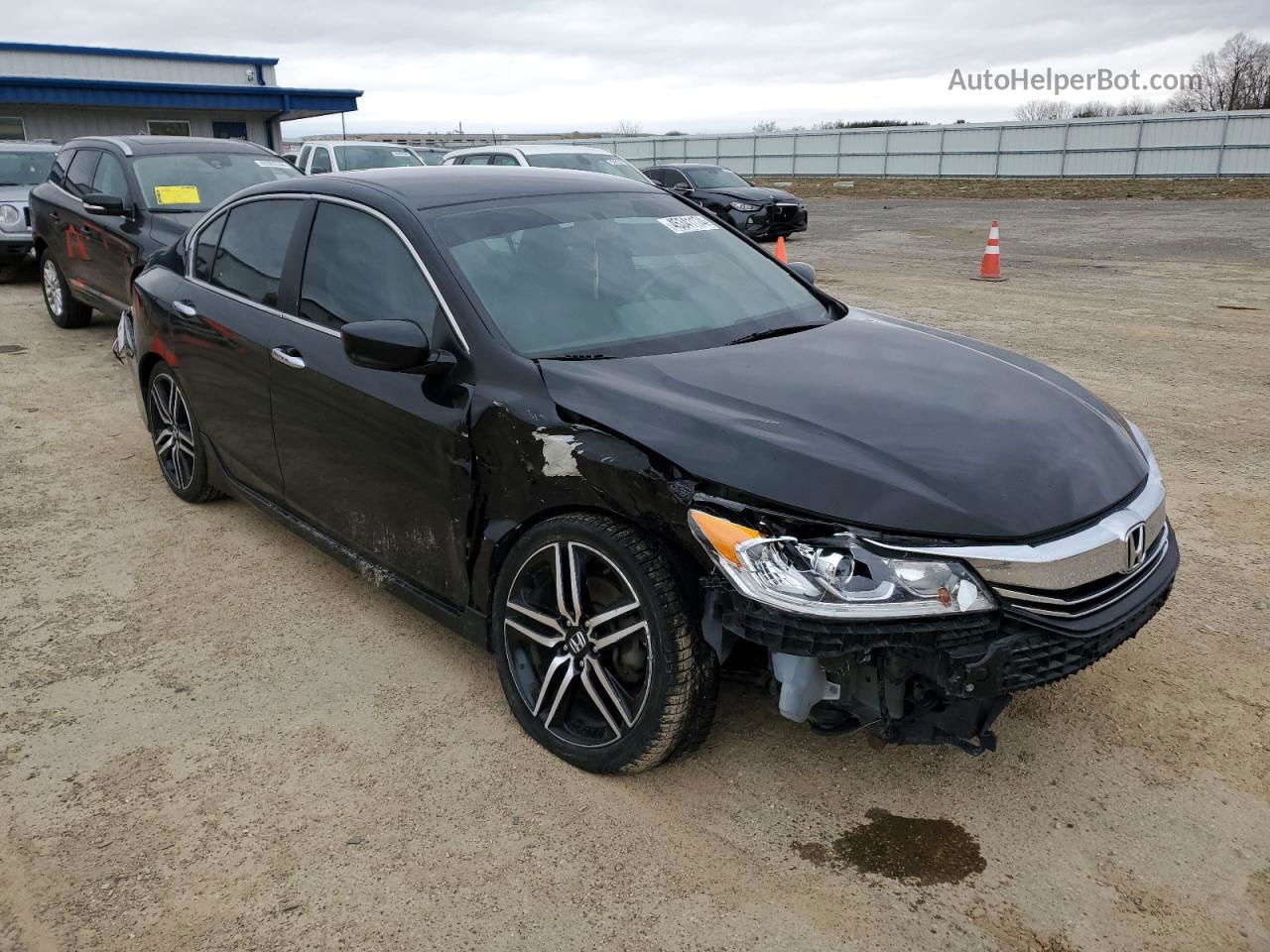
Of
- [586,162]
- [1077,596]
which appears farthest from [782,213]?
[1077,596]

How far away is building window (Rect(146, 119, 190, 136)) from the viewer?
2922cm

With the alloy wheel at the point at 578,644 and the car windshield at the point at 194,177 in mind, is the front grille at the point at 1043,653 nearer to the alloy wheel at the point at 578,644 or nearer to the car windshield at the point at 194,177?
the alloy wheel at the point at 578,644

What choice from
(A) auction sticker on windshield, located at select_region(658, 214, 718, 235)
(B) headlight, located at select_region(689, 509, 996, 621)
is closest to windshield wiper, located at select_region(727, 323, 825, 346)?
(A) auction sticker on windshield, located at select_region(658, 214, 718, 235)

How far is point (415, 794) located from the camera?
2873 millimetres

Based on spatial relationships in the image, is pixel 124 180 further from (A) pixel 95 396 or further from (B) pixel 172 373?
(B) pixel 172 373

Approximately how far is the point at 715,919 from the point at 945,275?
12307mm

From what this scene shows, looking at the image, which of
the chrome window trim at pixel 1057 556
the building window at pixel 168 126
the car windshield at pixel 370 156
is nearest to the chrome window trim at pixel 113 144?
the car windshield at pixel 370 156

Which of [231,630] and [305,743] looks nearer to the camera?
[305,743]

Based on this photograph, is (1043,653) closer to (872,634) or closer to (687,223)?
(872,634)

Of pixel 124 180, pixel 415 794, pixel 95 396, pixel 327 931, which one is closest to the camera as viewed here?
pixel 327 931

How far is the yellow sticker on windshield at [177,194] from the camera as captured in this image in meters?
8.34

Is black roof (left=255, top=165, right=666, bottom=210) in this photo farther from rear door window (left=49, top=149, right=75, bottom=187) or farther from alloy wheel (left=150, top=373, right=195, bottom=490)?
rear door window (left=49, top=149, right=75, bottom=187)

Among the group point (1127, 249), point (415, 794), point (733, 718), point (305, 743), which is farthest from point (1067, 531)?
point (1127, 249)

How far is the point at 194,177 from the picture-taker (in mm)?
8617
